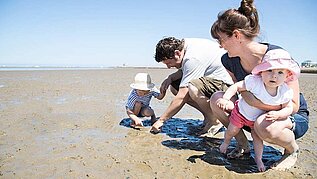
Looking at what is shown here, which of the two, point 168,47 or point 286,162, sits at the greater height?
point 168,47

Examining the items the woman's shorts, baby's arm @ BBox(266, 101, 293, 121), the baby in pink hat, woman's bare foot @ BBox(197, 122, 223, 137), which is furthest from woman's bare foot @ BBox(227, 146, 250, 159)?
woman's bare foot @ BBox(197, 122, 223, 137)

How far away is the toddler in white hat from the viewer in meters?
4.17

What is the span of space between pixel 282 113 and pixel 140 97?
2313 millimetres

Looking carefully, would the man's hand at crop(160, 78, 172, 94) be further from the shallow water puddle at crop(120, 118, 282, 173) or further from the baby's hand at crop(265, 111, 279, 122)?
the baby's hand at crop(265, 111, 279, 122)

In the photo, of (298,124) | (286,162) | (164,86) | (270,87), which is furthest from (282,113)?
(164,86)

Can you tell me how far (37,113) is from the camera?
16.6 ft

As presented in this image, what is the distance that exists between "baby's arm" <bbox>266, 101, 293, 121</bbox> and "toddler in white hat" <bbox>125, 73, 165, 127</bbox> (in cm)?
206

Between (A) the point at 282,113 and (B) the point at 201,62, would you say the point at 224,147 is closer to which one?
(A) the point at 282,113

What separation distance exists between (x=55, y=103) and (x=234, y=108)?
4641 millimetres

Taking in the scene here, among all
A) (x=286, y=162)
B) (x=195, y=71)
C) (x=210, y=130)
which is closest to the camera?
(x=286, y=162)

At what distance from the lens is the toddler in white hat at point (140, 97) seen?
4.17m

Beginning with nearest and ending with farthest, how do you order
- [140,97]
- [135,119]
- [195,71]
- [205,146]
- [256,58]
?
[256,58], [205,146], [195,71], [135,119], [140,97]

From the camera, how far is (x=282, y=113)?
2.37m

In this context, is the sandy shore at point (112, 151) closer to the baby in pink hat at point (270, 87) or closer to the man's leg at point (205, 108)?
the man's leg at point (205, 108)
